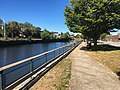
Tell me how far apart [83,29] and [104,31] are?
5.63 metres

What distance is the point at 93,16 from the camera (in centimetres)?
3123

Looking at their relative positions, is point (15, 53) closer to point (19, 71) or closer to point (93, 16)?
point (93, 16)

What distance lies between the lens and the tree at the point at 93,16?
3047 centimetres

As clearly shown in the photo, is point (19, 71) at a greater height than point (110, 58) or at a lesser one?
lesser

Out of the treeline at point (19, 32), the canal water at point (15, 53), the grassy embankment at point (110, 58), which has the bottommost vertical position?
the canal water at point (15, 53)

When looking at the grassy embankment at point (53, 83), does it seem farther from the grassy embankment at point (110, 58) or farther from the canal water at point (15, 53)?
the canal water at point (15, 53)

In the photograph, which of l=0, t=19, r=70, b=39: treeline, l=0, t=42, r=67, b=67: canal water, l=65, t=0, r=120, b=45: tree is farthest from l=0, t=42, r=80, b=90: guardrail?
l=0, t=19, r=70, b=39: treeline

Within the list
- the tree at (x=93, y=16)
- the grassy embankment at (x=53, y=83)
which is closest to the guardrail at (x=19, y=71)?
the grassy embankment at (x=53, y=83)

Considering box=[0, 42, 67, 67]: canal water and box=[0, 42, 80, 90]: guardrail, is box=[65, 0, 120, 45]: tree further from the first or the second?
box=[0, 42, 80, 90]: guardrail

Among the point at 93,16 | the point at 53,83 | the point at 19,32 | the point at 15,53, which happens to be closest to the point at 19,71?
the point at 53,83

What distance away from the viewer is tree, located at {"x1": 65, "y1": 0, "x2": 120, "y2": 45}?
100.0 feet

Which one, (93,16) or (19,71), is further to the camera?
(93,16)

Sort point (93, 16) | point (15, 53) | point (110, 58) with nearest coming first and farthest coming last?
point (110, 58) → point (93, 16) → point (15, 53)

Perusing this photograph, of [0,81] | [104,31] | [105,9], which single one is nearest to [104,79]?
[0,81]
